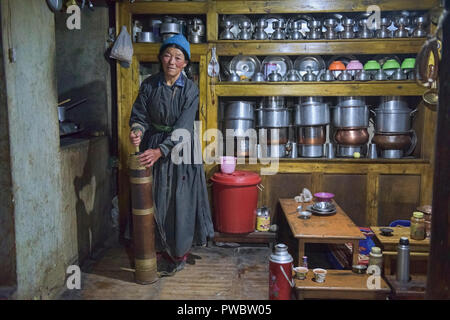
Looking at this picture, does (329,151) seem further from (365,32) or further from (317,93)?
(365,32)

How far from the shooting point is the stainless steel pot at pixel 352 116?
16.6 ft

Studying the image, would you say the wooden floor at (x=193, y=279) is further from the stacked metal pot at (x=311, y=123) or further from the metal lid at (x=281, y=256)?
the stacked metal pot at (x=311, y=123)

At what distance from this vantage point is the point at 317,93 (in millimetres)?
4938

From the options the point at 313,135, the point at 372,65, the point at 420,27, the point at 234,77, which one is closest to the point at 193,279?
the point at 313,135

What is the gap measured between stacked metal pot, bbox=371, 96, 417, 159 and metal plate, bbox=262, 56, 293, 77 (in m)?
1.28

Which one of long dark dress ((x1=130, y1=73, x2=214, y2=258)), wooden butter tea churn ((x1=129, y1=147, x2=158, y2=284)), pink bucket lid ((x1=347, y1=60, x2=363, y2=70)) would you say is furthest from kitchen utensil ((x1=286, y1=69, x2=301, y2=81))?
wooden butter tea churn ((x1=129, y1=147, x2=158, y2=284))

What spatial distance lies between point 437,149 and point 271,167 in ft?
10.1

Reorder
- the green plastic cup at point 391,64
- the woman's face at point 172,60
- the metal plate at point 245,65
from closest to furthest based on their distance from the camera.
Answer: the woman's face at point 172,60, the green plastic cup at point 391,64, the metal plate at point 245,65

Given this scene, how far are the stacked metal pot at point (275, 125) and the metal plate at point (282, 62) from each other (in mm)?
449

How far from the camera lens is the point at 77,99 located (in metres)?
4.87

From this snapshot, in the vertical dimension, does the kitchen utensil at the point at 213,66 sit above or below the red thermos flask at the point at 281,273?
above

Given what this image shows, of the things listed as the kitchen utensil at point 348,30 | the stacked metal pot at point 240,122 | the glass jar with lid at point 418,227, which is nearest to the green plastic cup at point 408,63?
the kitchen utensil at point 348,30

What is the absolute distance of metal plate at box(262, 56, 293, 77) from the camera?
539 centimetres
